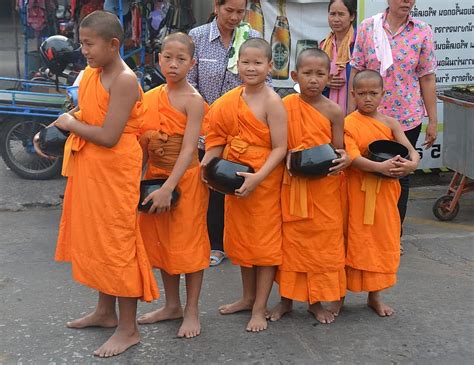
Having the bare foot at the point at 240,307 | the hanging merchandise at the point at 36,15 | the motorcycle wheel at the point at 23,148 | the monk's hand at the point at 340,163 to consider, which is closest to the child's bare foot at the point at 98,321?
the bare foot at the point at 240,307

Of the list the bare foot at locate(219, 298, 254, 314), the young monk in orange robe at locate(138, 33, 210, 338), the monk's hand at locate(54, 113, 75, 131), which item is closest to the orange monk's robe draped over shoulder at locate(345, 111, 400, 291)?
the bare foot at locate(219, 298, 254, 314)

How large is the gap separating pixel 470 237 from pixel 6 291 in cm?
334

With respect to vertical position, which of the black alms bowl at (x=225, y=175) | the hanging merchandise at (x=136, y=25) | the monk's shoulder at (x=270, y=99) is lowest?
the black alms bowl at (x=225, y=175)

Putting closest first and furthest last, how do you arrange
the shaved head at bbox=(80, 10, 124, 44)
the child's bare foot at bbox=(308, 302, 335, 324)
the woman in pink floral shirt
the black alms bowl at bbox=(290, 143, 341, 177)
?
the shaved head at bbox=(80, 10, 124, 44), the black alms bowl at bbox=(290, 143, 341, 177), the child's bare foot at bbox=(308, 302, 335, 324), the woman in pink floral shirt

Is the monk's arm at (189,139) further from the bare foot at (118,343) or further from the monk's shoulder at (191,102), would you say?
the bare foot at (118,343)

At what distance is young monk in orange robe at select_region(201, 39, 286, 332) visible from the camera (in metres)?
3.58

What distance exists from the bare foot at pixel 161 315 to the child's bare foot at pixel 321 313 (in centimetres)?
70

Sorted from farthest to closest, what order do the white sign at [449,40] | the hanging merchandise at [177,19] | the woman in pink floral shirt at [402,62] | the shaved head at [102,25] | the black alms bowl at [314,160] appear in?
the hanging merchandise at [177,19], the white sign at [449,40], the woman in pink floral shirt at [402,62], the black alms bowl at [314,160], the shaved head at [102,25]

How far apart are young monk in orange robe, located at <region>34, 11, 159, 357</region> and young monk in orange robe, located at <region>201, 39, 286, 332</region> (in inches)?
19.1

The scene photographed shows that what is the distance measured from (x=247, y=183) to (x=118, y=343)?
3.17ft

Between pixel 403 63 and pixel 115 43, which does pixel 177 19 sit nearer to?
pixel 403 63

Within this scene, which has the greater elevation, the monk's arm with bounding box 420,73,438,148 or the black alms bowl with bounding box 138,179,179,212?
the monk's arm with bounding box 420,73,438,148

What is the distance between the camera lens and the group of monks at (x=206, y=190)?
10.9ft

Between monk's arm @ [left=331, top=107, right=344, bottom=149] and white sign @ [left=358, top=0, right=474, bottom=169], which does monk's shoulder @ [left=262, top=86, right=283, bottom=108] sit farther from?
white sign @ [left=358, top=0, right=474, bottom=169]
